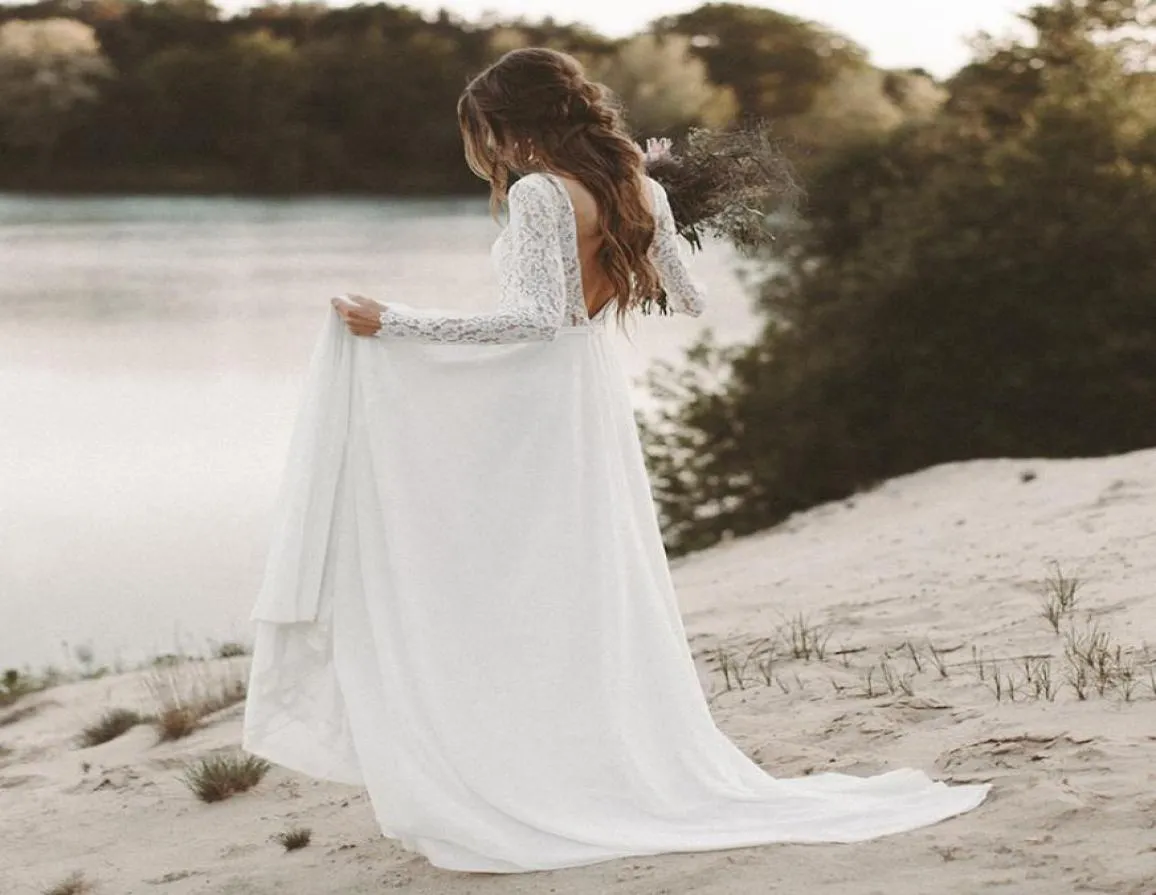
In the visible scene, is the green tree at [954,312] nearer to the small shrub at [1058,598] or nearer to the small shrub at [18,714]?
the small shrub at [1058,598]

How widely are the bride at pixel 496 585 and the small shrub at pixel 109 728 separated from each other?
324 centimetres

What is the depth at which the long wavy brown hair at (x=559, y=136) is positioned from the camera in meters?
4.27

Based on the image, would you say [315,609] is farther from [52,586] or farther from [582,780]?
[52,586]

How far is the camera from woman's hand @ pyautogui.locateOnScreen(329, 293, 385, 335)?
4.36m

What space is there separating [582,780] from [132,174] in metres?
14.0

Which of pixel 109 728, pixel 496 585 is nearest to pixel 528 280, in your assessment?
pixel 496 585

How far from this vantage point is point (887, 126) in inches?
516

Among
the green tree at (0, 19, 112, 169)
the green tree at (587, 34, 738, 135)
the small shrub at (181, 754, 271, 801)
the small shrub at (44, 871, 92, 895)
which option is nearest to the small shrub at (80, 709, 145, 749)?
the small shrub at (181, 754, 271, 801)

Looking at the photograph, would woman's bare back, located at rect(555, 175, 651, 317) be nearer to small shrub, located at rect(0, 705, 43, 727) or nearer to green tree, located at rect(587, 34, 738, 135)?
small shrub, located at rect(0, 705, 43, 727)

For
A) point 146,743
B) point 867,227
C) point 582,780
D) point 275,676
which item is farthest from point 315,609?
point 867,227

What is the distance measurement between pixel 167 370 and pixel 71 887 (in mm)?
12611

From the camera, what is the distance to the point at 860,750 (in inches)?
209

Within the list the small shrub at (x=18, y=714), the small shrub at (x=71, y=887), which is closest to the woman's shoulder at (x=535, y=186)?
the small shrub at (x=71, y=887)

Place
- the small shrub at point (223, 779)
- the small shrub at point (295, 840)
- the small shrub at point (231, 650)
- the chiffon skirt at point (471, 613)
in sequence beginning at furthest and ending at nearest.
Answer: the small shrub at point (231, 650), the small shrub at point (223, 779), the small shrub at point (295, 840), the chiffon skirt at point (471, 613)
